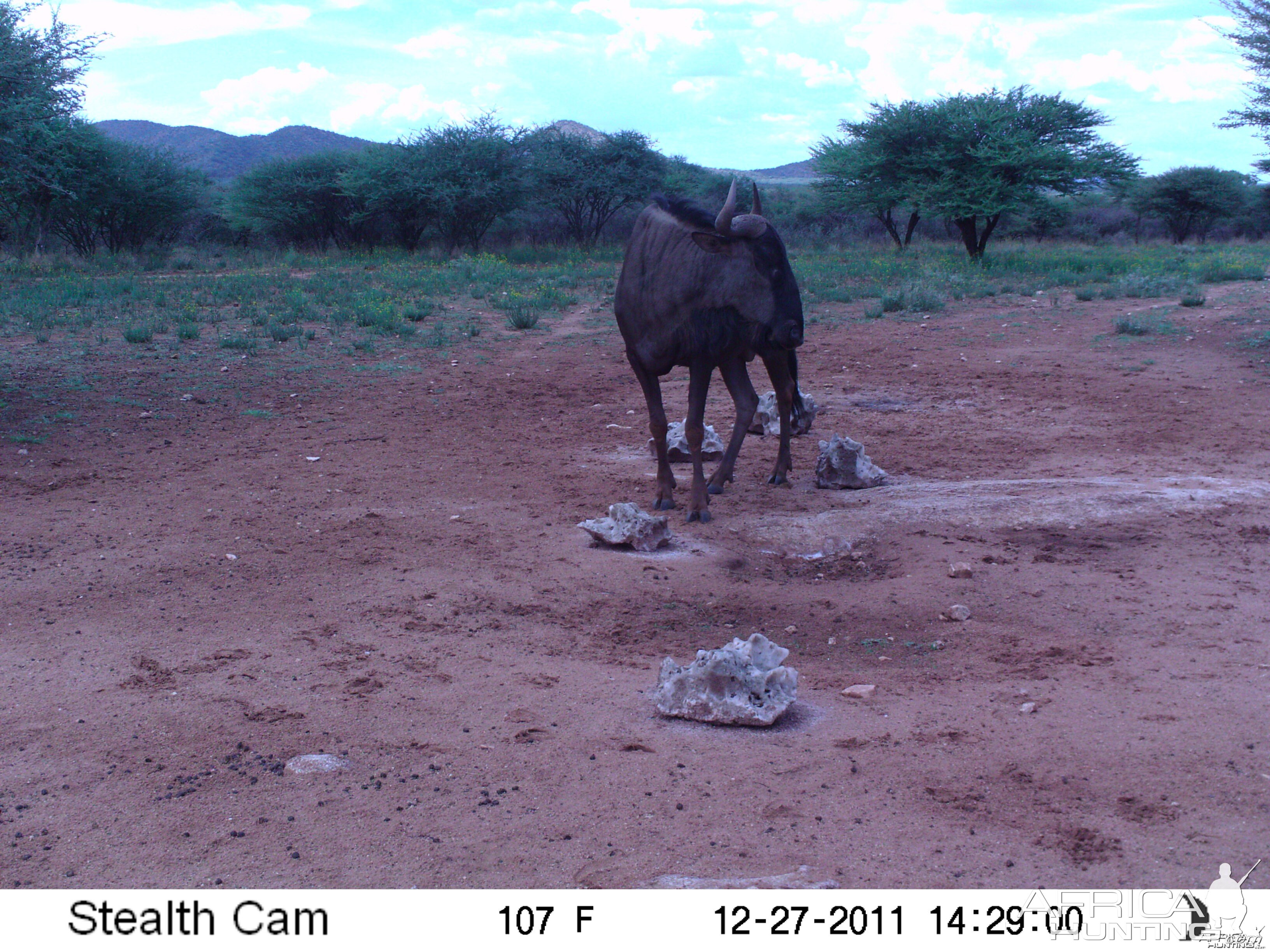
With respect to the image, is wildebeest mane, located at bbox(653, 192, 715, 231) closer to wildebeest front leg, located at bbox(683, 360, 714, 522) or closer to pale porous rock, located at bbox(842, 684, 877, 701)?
wildebeest front leg, located at bbox(683, 360, 714, 522)

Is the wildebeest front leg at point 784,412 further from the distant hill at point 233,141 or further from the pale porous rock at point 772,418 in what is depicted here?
the distant hill at point 233,141

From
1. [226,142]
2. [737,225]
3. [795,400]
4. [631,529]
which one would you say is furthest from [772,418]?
A: [226,142]

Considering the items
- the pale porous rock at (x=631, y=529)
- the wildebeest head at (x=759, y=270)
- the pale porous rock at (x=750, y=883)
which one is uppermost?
the wildebeest head at (x=759, y=270)

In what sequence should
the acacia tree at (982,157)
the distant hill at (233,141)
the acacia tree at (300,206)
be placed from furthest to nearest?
the distant hill at (233,141) < the acacia tree at (300,206) < the acacia tree at (982,157)

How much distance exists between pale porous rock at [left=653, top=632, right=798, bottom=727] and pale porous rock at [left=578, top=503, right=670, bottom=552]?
190cm

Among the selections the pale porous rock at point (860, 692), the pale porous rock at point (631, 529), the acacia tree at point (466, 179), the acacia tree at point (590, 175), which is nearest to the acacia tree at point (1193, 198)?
the acacia tree at point (590, 175)

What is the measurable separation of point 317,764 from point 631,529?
2.59 metres

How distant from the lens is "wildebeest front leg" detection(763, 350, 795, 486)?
7172 millimetres

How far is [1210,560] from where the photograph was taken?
5.21m

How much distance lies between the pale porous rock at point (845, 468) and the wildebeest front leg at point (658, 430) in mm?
1152

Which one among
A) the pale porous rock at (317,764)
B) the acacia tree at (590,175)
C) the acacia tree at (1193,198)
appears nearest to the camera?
the pale porous rock at (317,764)

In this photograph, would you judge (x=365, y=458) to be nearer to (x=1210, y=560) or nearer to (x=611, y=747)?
(x=611, y=747)

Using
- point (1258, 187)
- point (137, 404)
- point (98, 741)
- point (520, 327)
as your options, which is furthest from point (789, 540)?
point (1258, 187)

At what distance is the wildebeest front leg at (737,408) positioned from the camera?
21.4 ft
